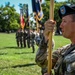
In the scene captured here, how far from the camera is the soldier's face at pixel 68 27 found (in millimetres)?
2975

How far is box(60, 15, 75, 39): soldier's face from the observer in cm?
297

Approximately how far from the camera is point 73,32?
298cm

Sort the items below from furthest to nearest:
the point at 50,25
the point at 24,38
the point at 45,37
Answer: the point at 24,38, the point at 45,37, the point at 50,25

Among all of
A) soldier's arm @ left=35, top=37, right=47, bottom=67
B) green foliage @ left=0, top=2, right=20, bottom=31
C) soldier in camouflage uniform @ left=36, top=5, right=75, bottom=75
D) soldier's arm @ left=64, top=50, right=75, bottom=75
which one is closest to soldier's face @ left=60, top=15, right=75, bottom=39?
soldier in camouflage uniform @ left=36, top=5, right=75, bottom=75

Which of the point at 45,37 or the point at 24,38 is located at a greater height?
the point at 45,37

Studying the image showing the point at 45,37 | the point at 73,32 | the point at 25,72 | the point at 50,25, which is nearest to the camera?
the point at 73,32

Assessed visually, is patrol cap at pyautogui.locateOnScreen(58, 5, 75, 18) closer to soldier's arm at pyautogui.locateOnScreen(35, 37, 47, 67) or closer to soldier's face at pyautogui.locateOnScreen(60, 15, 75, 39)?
soldier's face at pyautogui.locateOnScreen(60, 15, 75, 39)

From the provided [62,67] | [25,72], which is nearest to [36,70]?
[25,72]

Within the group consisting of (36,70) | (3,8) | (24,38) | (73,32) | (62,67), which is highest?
(73,32)

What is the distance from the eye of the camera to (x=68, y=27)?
299 cm

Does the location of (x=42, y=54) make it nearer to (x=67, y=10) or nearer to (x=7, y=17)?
(x=67, y=10)

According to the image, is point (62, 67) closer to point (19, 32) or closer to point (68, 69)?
point (68, 69)

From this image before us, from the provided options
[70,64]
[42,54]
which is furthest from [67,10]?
[42,54]

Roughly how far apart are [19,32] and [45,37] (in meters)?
24.1
